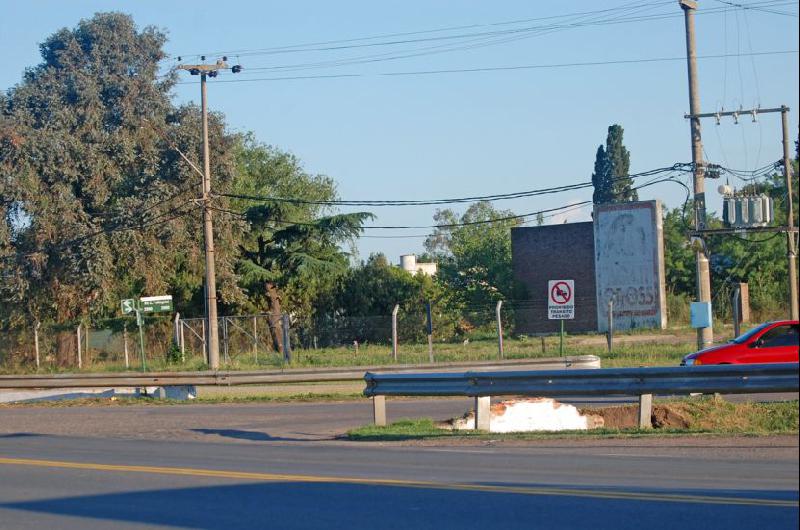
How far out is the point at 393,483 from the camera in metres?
11.0

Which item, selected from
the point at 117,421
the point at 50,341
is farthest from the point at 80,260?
the point at 117,421

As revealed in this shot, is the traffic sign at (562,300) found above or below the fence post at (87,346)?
above

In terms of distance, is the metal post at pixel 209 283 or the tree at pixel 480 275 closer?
the metal post at pixel 209 283

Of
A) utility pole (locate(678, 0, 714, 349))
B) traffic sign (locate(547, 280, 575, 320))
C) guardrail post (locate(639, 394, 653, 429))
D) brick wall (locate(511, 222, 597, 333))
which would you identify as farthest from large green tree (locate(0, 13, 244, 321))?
guardrail post (locate(639, 394, 653, 429))

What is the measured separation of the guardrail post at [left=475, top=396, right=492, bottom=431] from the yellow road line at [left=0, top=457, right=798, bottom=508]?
5.26 meters

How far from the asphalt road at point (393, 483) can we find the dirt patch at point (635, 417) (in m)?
2.67

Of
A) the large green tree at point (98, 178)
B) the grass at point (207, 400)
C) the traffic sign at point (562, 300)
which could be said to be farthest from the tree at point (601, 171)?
the grass at point (207, 400)

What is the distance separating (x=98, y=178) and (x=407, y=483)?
35.3m

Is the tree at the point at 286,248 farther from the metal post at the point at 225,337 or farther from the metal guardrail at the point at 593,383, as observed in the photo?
the metal guardrail at the point at 593,383

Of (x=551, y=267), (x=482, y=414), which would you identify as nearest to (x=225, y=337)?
(x=482, y=414)

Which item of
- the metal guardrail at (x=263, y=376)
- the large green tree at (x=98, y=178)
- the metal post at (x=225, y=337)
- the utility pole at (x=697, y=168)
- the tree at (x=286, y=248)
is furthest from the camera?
the tree at (x=286, y=248)

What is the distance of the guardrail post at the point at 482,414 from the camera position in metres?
16.5

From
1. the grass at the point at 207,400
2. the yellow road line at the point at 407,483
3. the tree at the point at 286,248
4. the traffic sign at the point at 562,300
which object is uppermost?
the tree at the point at 286,248

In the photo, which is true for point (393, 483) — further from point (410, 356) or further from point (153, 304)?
point (153, 304)
